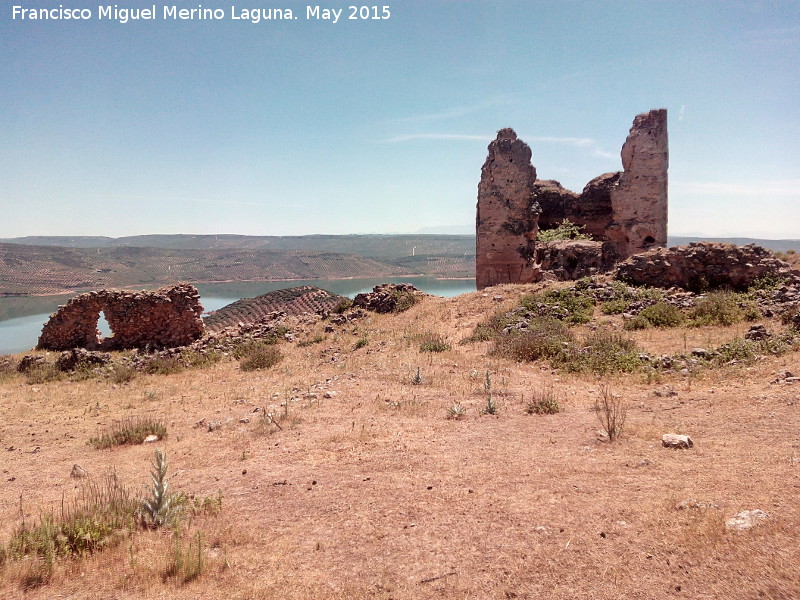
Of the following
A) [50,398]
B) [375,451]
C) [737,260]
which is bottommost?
[50,398]

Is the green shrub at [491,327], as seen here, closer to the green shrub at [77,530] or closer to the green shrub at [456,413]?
the green shrub at [456,413]

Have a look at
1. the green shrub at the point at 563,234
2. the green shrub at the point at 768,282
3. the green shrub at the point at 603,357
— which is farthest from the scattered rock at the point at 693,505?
the green shrub at the point at 563,234

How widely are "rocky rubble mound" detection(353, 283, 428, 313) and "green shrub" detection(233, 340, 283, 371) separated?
13.7 ft

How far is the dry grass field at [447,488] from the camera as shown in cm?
273

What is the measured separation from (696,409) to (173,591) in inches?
208

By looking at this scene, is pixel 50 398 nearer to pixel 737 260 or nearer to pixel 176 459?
pixel 176 459

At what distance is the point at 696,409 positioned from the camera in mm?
5379

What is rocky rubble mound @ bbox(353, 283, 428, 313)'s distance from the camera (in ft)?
51.2

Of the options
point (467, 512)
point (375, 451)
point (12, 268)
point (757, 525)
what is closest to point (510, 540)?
point (467, 512)

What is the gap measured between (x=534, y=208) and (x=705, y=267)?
6379 mm

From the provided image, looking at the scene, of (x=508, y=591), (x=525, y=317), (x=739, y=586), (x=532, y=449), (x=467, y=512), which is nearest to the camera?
(x=739, y=586)

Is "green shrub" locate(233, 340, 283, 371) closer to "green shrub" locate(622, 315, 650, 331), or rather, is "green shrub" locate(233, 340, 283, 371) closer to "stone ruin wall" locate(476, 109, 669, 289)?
"green shrub" locate(622, 315, 650, 331)

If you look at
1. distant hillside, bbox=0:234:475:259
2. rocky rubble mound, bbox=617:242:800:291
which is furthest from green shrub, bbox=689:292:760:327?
distant hillside, bbox=0:234:475:259

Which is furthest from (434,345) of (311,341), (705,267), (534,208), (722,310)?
(534,208)
